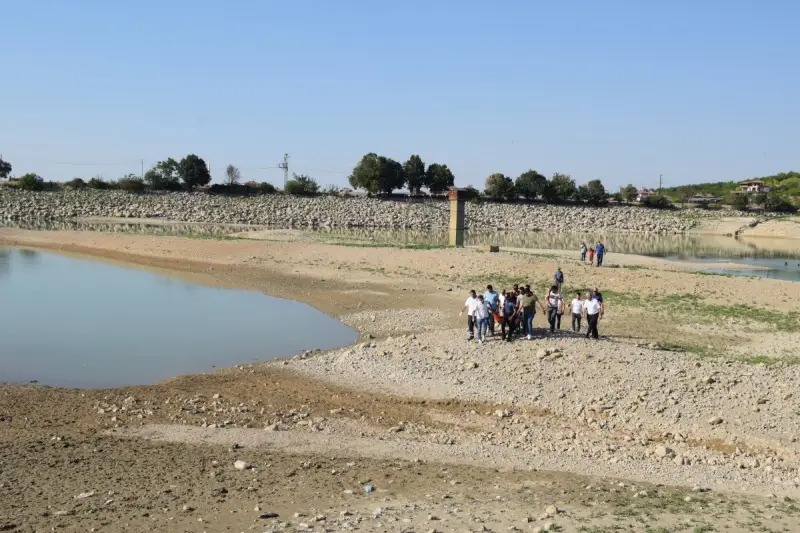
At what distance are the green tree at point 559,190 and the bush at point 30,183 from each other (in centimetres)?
7261

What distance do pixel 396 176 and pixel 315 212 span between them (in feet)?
86.6

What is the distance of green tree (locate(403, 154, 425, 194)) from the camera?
384 ft

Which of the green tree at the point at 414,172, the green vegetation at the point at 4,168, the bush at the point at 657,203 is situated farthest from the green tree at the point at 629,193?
the green vegetation at the point at 4,168

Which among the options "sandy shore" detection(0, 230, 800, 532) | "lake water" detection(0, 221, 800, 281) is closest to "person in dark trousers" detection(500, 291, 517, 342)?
"sandy shore" detection(0, 230, 800, 532)

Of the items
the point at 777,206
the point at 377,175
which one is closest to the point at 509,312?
the point at 377,175

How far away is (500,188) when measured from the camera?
11712 centimetres

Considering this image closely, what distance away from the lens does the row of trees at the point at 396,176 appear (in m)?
A: 111

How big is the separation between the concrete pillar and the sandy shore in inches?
944

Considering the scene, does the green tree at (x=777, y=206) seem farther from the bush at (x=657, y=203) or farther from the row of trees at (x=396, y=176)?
the row of trees at (x=396, y=176)

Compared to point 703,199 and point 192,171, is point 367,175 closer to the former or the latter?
point 192,171

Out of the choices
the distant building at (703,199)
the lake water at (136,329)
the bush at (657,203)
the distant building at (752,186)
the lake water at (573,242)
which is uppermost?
the distant building at (752,186)

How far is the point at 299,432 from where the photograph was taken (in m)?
14.0

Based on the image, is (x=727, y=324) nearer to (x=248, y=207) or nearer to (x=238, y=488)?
(x=238, y=488)

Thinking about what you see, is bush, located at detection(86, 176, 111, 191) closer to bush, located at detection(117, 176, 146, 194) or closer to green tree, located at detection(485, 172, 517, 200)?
bush, located at detection(117, 176, 146, 194)
